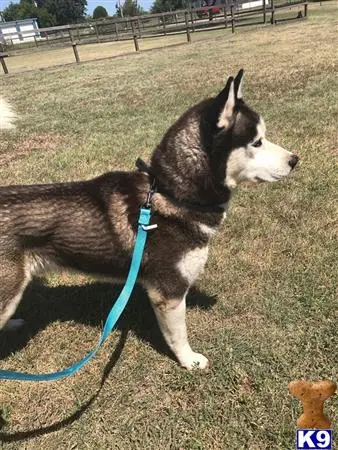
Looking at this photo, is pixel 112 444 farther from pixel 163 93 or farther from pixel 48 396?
pixel 163 93

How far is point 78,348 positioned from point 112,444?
A: 94 centimetres

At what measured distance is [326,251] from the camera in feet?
13.5

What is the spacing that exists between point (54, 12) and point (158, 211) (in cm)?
11645

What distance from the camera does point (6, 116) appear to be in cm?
1116

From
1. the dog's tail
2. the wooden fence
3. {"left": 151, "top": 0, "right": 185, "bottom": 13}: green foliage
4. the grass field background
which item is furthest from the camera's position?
{"left": 151, "top": 0, "right": 185, "bottom": 13}: green foliage

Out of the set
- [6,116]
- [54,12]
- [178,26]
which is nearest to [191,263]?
[6,116]

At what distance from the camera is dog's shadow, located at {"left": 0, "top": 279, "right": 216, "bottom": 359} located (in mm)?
3559

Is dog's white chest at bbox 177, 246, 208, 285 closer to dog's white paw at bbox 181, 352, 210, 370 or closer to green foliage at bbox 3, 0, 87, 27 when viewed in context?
dog's white paw at bbox 181, 352, 210, 370

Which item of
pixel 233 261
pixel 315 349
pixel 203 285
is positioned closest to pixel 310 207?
pixel 233 261

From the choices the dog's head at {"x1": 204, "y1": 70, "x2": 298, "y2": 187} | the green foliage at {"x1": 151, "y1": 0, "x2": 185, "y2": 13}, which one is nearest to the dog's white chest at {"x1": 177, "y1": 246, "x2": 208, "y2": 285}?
the dog's head at {"x1": 204, "y1": 70, "x2": 298, "y2": 187}

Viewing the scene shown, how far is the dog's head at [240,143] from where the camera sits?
246cm

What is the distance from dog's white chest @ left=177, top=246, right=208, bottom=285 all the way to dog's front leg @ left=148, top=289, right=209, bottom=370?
0.17m
